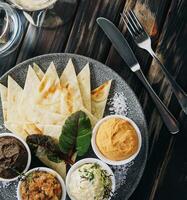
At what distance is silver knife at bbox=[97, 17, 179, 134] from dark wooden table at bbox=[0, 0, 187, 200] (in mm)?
26

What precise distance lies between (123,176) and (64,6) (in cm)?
53

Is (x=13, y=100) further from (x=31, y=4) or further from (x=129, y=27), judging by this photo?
(x=129, y=27)

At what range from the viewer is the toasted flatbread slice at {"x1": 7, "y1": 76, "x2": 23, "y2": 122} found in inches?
66.3

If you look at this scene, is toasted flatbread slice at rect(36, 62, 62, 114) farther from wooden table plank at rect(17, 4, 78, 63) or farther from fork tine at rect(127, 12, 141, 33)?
fork tine at rect(127, 12, 141, 33)

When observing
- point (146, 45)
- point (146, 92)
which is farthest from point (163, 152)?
point (146, 45)

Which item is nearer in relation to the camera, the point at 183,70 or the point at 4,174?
the point at 4,174

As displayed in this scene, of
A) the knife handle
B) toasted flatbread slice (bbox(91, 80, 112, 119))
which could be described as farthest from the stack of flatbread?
the knife handle

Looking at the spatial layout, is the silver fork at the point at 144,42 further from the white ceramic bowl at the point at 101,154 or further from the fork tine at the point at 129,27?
the white ceramic bowl at the point at 101,154

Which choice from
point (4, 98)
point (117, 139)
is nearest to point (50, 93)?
point (4, 98)

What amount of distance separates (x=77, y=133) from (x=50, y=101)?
0.12 metres

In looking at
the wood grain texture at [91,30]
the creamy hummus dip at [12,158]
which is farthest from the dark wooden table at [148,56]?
the creamy hummus dip at [12,158]

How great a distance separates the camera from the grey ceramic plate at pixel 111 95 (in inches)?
64.9

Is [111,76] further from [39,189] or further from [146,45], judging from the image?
[39,189]

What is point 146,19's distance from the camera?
175 centimetres
